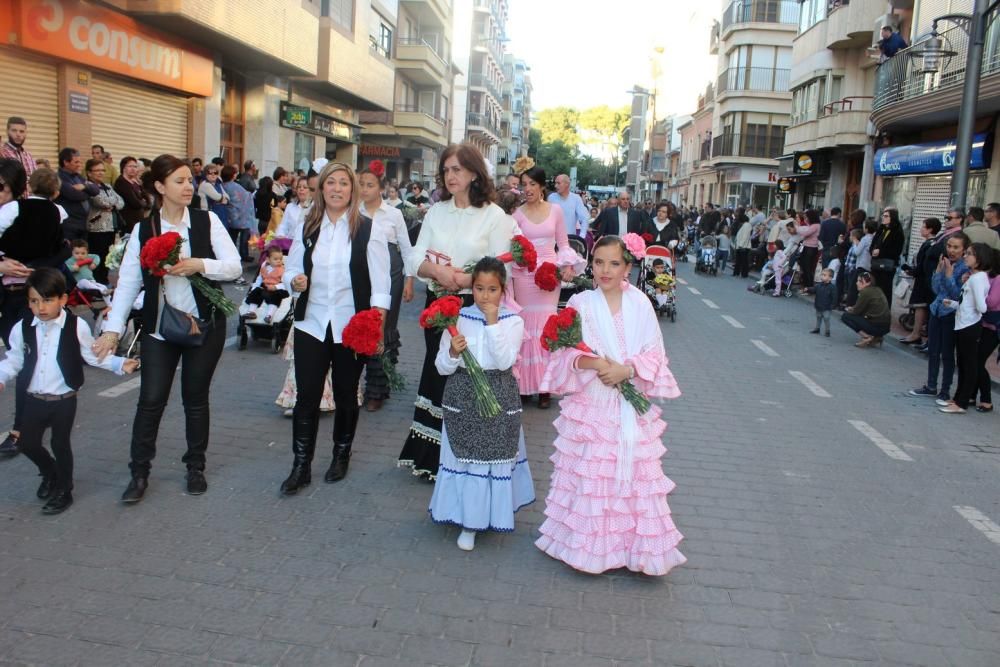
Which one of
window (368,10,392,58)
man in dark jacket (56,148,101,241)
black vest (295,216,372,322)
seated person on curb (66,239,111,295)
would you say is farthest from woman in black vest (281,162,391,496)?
window (368,10,392,58)

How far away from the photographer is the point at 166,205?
488cm

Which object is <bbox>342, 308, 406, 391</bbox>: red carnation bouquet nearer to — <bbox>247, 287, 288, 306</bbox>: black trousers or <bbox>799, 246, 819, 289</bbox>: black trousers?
<bbox>247, 287, 288, 306</bbox>: black trousers

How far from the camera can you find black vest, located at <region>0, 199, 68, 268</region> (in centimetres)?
576

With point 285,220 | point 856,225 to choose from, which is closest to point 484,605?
point 285,220

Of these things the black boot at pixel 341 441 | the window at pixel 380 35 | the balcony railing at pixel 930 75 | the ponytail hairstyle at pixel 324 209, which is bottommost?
the black boot at pixel 341 441

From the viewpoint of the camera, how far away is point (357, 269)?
16.3ft

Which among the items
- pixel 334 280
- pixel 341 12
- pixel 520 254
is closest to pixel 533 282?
pixel 520 254

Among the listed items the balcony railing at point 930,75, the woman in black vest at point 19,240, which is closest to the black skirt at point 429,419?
the woman in black vest at point 19,240

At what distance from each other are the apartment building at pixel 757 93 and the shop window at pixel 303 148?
90.9 ft

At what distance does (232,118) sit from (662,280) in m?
13.9

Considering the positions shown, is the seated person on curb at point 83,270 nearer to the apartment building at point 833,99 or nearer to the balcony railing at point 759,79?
the apartment building at point 833,99

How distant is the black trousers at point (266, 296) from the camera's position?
9.16 meters

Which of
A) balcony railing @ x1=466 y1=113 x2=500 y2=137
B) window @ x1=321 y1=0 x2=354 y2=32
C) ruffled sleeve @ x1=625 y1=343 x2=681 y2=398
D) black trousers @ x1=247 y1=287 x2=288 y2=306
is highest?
balcony railing @ x1=466 y1=113 x2=500 y2=137

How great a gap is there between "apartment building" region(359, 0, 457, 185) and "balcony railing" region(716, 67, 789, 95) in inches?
634
